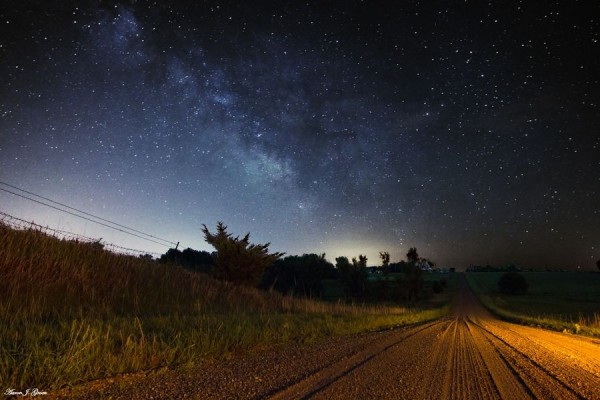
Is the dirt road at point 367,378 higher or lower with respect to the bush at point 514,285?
lower

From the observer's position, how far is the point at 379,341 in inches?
342

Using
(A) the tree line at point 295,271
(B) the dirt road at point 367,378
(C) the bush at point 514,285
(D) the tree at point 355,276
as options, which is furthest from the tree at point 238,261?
→ (C) the bush at point 514,285

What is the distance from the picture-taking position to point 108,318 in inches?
290

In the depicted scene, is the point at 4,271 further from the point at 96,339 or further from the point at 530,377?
the point at 530,377

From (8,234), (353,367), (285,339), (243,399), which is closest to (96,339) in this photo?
(243,399)

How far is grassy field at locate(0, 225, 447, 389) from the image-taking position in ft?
12.8

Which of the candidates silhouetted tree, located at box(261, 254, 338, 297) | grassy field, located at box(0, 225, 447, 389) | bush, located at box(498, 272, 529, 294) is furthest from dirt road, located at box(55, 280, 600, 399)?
bush, located at box(498, 272, 529, 294)

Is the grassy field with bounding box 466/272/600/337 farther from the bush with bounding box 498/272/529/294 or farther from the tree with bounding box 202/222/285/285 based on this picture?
the tree with bounding box 202/222/285/285

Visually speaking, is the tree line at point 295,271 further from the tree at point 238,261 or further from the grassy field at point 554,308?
the grassy field at point 554,308

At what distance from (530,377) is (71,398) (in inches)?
241

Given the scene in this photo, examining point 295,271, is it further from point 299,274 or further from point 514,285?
point 514,285

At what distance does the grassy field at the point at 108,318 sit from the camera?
12.8 feet

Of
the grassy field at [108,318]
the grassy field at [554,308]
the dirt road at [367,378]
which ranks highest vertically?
the grassy field at [108,318]

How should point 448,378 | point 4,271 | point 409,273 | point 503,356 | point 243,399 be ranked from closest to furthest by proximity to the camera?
point 243,399, point 448,378, point 503,356, point 4,271, point 409,273
